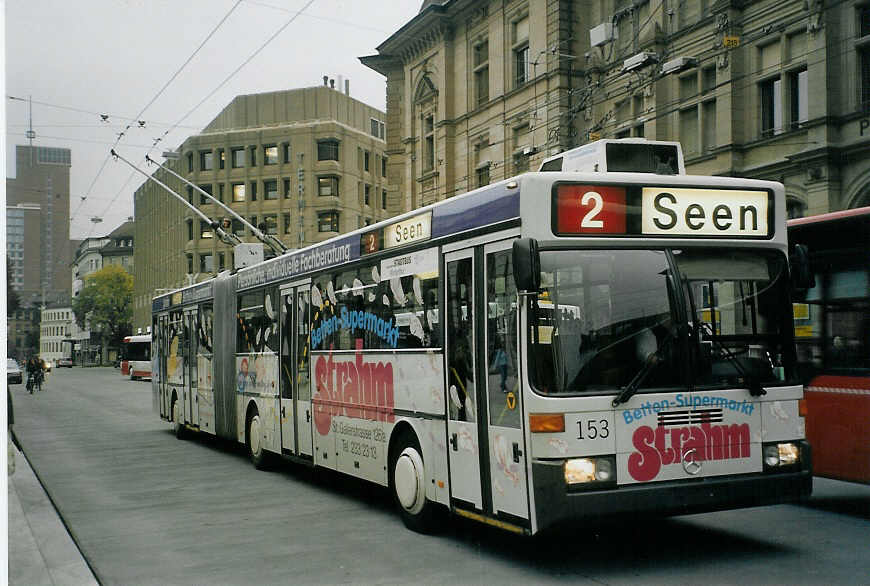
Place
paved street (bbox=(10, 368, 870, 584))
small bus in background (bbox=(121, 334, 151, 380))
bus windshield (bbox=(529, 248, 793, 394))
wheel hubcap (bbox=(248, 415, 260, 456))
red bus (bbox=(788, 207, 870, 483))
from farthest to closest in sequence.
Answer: small bus in background (bbox=(121, 334, 151, 380)) → wheel hubcap (bbox=(248, 415, 260, 456)) → red bus (bbox=(788, 207, 870, 483)) → paved street (bbox=(10, 368, 870, 584)) → bus windshield (bbox=(529, 248, 793, 394))

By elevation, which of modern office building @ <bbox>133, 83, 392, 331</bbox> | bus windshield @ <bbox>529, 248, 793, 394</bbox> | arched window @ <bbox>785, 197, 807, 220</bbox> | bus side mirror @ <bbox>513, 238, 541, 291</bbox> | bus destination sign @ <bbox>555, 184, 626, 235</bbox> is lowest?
bus windshield @ <bbox>529, 248, 793, 394</bbox>

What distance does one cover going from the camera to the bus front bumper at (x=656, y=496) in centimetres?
680

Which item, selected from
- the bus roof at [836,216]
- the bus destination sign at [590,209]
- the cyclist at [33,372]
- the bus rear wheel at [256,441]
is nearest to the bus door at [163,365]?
the bus rear wheel at [256,441]

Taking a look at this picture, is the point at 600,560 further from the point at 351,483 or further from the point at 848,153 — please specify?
the point at 848,153

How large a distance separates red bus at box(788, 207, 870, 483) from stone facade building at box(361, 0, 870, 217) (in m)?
14.6

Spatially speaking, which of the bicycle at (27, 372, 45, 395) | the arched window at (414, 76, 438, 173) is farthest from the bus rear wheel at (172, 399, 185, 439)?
the bicycle at (27, 372, 45, 395)

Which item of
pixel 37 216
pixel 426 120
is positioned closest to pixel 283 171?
pixel 426 120

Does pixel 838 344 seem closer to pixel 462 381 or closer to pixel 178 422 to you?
A: pixel 462 381

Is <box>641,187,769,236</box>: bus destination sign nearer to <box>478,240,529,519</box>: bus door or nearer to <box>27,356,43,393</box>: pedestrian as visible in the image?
<box>478,240,529,519</box>: bus door

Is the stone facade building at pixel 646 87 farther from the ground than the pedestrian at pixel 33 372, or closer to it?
farther from the ground

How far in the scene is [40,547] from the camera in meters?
8.55

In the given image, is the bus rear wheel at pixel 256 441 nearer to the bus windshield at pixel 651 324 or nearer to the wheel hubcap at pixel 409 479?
the wheel hubcap at pixel 409 479

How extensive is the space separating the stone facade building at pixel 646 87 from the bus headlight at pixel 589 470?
18.5 metres

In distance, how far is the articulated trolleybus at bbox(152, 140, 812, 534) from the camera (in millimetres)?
6949
